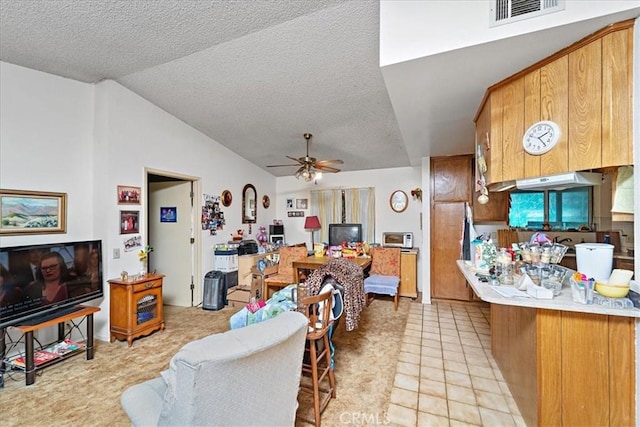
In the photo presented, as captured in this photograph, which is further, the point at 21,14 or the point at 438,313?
the point at 438,313

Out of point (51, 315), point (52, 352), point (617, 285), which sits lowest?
point (52, 352)

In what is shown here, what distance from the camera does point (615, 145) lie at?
4.68 ft

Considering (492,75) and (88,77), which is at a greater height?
(88,77)

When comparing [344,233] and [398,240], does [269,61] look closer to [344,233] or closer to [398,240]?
[344,233]

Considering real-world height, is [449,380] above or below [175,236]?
below

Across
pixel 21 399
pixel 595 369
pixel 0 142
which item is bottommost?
pixel 21 399

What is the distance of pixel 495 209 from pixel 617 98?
2640 millimetres

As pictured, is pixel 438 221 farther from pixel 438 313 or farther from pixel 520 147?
pixel 520 147

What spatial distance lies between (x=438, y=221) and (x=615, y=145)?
3.06 m

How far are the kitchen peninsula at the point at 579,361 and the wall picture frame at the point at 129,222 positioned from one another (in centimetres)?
369

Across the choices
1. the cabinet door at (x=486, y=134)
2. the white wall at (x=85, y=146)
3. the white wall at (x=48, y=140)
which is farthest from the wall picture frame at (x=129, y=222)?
the cabinet door at (x=486, y=134)

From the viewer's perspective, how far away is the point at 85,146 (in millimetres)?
3135

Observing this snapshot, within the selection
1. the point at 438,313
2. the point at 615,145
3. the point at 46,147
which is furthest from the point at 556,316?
the point at 46,147

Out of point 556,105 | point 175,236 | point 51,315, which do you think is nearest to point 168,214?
point 175,236
